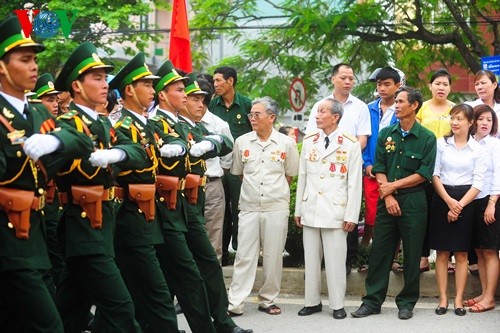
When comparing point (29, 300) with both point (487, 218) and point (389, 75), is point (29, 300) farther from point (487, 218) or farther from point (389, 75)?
point (389, 75)

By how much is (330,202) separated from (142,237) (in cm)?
267

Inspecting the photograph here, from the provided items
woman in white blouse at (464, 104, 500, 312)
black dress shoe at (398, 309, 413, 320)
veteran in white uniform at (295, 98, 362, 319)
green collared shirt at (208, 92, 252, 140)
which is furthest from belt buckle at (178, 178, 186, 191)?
woman in white blouse at (464, 104, 500, 312)

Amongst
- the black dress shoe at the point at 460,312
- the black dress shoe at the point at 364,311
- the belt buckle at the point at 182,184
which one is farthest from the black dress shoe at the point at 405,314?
the belt buckle at the point at 182,184

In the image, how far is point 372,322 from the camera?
9266mm

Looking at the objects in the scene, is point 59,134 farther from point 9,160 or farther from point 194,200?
point 194,200

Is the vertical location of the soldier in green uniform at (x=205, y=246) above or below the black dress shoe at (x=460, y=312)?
above

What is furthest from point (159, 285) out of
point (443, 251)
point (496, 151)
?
point (496, 151)

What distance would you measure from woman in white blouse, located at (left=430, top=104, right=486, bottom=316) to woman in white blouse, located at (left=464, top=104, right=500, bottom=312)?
0.10m

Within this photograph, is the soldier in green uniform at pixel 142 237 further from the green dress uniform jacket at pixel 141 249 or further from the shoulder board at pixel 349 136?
the shoulder board at pixel 349 136

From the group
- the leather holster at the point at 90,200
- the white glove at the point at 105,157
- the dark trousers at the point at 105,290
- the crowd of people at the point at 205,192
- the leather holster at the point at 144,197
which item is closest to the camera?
the crowd of people at the point at 205,192

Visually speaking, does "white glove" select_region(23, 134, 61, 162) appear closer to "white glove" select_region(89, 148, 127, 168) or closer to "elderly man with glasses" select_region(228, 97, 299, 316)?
"white glove" select_region(89, 148, 127, 168)

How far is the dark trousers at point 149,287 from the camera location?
741 centimetres

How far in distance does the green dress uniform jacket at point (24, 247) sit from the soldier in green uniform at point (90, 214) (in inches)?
18.5

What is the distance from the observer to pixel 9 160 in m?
5.90
